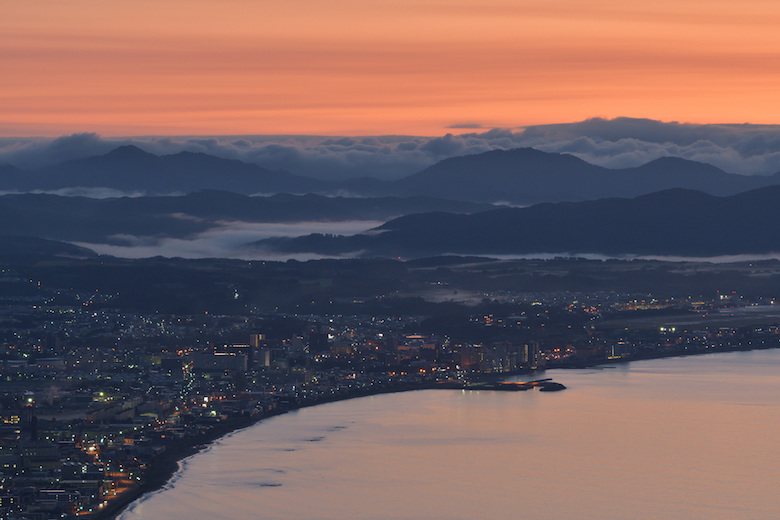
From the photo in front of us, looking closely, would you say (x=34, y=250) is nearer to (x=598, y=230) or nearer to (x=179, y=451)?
(x=598, y=230)

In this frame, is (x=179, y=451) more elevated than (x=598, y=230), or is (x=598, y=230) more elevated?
(x=598, y=230)

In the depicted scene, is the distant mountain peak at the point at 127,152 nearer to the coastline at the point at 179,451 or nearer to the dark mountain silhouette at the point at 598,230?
the dark mountain silhouette at the point at 598,230

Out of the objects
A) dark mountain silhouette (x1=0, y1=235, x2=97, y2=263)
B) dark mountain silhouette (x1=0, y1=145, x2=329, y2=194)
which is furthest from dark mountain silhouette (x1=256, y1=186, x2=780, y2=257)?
dark mountain silhouette (x1=0, y1=145, x2=329, y2=194)

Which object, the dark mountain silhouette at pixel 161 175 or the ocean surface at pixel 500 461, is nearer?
the ocean surface at pixel 500 461

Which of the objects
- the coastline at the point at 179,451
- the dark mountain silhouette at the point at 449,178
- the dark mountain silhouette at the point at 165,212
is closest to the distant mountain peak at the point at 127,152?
the dark mountain silhouette at the point at 449,178

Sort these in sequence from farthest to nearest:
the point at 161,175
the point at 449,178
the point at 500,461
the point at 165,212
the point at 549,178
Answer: the point at 549,178
the point at 161,175
the point at 449,178
the point at 165,212
the point at 500,461

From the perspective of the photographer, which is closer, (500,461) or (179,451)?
(500,461)

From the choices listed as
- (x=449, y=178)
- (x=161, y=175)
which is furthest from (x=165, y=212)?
A: (x=449, y=178)
